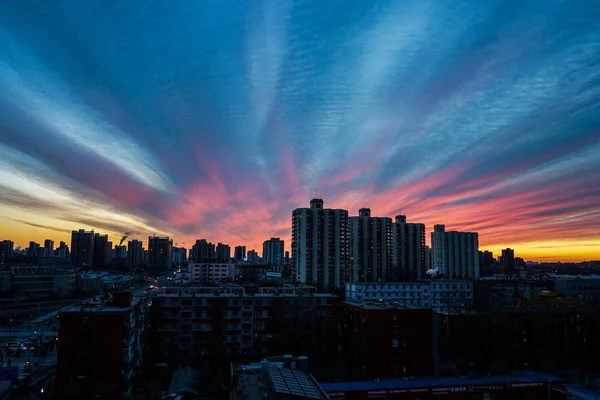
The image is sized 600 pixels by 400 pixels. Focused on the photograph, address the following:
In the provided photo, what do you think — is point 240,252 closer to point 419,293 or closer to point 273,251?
point 273,251

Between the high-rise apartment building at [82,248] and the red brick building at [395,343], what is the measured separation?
8972 centimetres

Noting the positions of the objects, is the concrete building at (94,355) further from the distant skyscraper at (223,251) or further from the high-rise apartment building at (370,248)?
the distant skyscraper at (223,251)

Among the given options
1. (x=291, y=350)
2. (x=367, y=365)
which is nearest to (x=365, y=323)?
(x=367, y=365)

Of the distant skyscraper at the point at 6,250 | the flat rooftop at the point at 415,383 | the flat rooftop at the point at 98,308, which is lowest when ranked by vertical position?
the flat rooftop at the point at 415,383

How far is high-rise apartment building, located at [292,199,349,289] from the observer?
1844 inches

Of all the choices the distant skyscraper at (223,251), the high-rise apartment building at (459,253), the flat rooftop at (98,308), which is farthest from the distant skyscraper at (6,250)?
the flat rooftop at (98,308)

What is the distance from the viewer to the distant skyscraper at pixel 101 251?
9906 cm

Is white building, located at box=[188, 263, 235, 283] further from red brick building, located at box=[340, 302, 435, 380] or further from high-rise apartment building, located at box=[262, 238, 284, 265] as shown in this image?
red brick building, located at box=[340, 302, 435, 380]

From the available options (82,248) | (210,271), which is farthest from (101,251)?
(210,271)

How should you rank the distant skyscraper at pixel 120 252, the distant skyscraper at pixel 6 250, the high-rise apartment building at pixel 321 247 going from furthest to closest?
the distant skyscraper at pixel 120 252 → the distant skyscraper at pixel 6 250 → the high-rise apartment building at pixel 321 247

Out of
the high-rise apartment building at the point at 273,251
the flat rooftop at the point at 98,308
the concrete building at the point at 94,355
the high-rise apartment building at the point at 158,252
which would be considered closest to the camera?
the concrete building at the point at 94,355

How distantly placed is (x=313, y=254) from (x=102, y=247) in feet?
236

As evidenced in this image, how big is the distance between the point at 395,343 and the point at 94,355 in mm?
13857

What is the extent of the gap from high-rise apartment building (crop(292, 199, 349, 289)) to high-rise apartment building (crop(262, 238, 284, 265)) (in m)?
60.3
